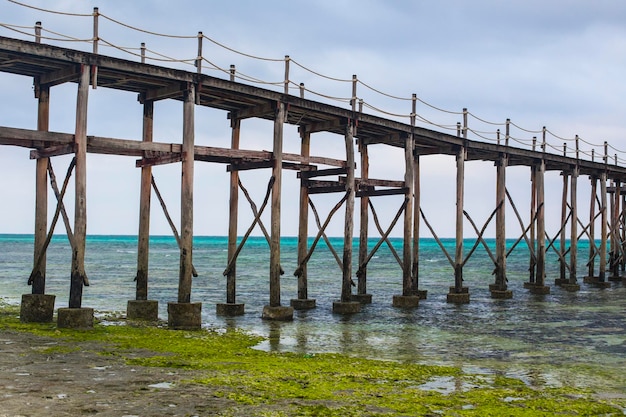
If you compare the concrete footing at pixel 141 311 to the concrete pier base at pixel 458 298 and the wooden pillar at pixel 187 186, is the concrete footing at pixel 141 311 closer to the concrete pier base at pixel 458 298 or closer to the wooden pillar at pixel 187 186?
the wooden pillar at pixel 187 186

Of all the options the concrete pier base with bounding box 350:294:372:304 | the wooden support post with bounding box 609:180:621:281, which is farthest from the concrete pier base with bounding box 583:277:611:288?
the concrete pier base with bounding box 350:294:372:304

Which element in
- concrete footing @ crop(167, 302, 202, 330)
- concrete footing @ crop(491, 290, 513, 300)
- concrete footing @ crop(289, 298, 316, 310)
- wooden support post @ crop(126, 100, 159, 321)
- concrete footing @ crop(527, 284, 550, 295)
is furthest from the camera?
concrete footing @ crop(527, 284, 550, 295)

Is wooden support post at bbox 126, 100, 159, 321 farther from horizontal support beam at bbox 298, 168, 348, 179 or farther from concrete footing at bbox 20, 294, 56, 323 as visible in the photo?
horizontal support beam at bbox 298, 168, 348, 179

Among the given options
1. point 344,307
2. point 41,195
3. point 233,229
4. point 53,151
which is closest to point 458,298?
point 344,307

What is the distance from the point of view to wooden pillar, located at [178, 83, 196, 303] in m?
14.6

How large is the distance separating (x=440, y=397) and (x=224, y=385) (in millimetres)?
2616

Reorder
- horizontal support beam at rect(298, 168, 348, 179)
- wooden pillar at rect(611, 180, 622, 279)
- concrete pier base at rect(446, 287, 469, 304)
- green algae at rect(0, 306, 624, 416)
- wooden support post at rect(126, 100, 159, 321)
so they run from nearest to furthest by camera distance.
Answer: green algae at rect(0, 306, 624, 416) → wooden support post at rect(126, 100, 159, 321) → horizontal support beam at rect(298, 168, 348, 179) → concrete pier base at rect(446, 287, 469, 304) → wooden pillar at rect(611, 180, 622, 279)

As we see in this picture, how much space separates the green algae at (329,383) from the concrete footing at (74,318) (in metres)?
0.20

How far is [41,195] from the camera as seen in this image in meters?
14.4

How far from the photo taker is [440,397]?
8.73 metres

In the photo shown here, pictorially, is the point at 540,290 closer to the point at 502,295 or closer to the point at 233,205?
the point at 502,295

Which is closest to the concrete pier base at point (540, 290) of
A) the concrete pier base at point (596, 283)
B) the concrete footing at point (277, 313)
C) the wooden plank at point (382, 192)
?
the concrete pier base at point (596, 283)

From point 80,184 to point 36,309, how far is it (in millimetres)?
2868

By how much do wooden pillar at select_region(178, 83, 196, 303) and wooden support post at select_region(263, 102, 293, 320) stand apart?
2304 millimetres
